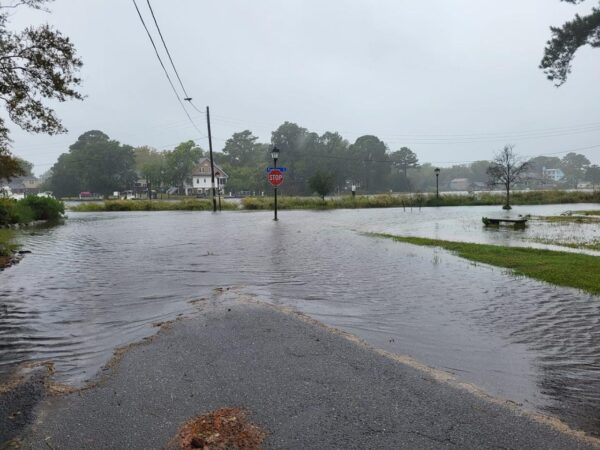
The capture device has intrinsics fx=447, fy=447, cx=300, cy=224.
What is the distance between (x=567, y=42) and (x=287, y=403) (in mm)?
19082

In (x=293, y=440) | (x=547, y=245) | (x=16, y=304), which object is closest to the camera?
(x=293, y=440)

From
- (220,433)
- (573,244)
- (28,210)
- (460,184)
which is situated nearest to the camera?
(220,433)

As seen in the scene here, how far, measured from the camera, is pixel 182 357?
184 inches

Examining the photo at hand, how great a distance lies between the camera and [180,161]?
9275cm

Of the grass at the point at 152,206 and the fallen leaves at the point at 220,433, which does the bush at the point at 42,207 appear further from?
the fallen leaves at the point at 220,433

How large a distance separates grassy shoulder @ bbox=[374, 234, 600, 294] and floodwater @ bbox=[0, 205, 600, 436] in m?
0.46

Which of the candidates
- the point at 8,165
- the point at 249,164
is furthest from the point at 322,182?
the point at 249,164

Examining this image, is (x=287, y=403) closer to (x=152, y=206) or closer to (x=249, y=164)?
(x=152, y=206)

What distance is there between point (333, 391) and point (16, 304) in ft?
19.7

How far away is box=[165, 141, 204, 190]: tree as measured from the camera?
92062 millimetres

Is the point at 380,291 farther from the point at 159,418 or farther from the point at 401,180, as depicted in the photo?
the point at 401,180

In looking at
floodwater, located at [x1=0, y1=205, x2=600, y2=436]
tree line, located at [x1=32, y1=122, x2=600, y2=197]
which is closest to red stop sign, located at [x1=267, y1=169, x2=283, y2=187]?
floodwater, located at [x1=0, y1=205, x2=600, y2=436]

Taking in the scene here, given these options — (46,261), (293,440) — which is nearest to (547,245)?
(293,440)

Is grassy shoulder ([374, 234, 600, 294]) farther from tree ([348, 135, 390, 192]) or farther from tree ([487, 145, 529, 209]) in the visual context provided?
tree ([348, 135, 390, 192])
